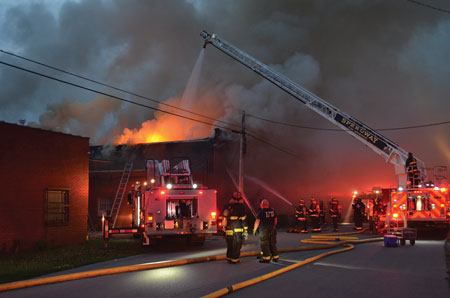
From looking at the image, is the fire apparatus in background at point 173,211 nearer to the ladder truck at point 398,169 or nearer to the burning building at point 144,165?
the ladder truck at point 398,169

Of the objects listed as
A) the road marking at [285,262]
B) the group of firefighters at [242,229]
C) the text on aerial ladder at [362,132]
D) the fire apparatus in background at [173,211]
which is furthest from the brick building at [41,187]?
the text on aerial ladder at [362,132]

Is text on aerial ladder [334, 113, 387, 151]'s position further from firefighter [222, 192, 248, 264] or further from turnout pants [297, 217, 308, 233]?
firefighter [222, 192, 248, 264]

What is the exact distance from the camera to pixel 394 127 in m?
30.8

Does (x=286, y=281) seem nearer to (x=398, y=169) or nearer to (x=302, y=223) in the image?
(x=302, y=223)

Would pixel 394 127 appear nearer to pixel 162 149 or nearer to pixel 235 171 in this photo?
pixel 235 171

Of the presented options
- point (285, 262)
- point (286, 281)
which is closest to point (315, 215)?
point (285, 262)

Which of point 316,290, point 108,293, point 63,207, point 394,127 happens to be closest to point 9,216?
point 63,207

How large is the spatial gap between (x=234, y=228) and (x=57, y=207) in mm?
7726

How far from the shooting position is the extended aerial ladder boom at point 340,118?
19.9 meters

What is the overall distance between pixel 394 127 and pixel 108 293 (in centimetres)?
2775

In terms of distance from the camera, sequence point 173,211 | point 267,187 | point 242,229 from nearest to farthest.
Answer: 1. point 242,229
2. point 173,211
3. point 267,187

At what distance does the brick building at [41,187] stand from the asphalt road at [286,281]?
15.1 ft

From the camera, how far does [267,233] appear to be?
9.98m

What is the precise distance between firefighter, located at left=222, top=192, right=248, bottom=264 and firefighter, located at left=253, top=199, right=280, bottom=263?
0.36m
